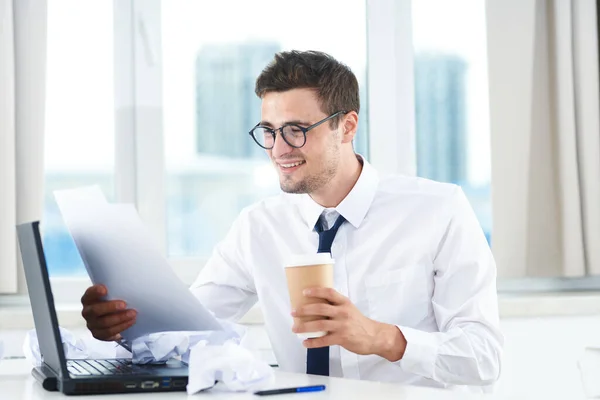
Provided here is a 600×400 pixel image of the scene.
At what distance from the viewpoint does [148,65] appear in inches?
112

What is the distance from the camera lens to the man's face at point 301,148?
72.3 inches

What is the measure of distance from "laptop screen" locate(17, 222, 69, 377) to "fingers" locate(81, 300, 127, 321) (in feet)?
0.46

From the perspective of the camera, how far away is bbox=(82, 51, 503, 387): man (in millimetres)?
1691

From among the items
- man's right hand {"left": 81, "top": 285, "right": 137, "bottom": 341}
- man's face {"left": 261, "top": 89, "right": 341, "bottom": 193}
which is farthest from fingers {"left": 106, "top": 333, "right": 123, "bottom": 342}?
man's face {"left": 261, "top": 89, "right": 341, "bottom": 193}

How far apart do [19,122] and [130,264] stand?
1.59 metres

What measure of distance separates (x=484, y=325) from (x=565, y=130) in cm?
133

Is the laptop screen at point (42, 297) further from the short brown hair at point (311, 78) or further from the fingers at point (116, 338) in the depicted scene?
the short brown hair at point (311, 78)

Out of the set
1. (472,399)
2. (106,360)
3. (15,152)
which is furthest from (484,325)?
(15,152)

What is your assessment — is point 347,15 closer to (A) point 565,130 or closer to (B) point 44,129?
(A) point 565,130

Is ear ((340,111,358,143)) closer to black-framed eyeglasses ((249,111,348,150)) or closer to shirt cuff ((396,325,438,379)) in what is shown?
black-framed eyeglasses ((249,111,348,150))

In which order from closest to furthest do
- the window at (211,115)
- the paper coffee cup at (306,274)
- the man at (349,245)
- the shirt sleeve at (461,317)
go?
1. the paper coffee cup at (306,274)
2. the shirt sleeve at (461,317)
3. the man at (349,245)
4. the window at (211,115)

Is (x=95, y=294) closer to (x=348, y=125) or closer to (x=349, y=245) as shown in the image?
(x=349, y=245)

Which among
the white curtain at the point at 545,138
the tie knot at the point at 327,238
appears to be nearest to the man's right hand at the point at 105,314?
the tie knot at the point at 327,238

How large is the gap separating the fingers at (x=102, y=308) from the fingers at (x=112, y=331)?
3cm
